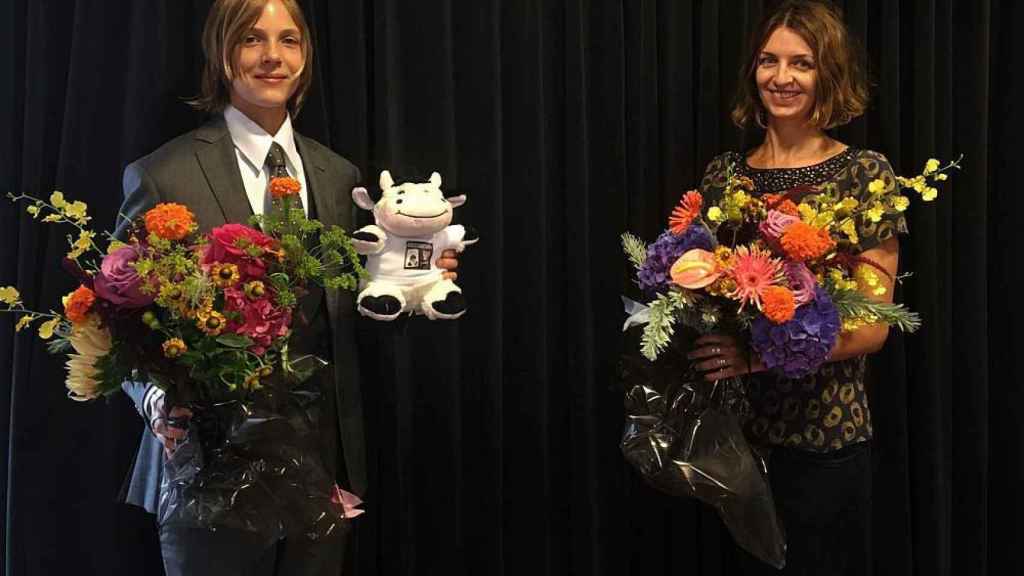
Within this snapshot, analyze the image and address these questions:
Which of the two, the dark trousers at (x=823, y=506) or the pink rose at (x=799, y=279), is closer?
the pink rose at (x=799, y=279)

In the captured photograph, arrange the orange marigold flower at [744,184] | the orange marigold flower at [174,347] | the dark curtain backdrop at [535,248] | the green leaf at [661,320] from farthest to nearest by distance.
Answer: the dark curtain backdrop at [535,248], the orange marigold flower at [744,184], the green leaf at [661,320], the orange marigold flower at [174,347]

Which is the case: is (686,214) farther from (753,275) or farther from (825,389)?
(825,389)

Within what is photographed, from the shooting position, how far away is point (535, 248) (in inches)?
94.3

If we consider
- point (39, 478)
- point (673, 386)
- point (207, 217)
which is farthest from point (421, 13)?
point (39, 478)

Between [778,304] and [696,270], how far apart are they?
0.16 metres

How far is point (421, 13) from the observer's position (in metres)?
2.27

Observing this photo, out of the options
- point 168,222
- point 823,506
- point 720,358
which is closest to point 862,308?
point 720,358

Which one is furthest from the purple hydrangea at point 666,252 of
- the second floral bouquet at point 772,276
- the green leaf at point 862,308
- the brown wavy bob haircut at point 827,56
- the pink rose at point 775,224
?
the brown wavy bob haircut at point 827,56

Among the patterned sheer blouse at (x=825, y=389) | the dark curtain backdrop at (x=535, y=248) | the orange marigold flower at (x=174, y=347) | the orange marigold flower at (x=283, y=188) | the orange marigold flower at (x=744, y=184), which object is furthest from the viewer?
the dark curtain backdrop at (x=535, y=248)

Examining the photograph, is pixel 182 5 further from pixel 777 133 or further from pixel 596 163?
pixel 777 133

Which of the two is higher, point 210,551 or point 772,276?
point 772,276

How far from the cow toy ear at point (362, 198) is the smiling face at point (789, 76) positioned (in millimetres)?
913

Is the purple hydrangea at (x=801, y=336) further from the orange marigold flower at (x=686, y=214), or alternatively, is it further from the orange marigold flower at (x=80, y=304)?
the orange marigold flower at (x=80, y=304)

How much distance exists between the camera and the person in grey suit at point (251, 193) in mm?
1641
